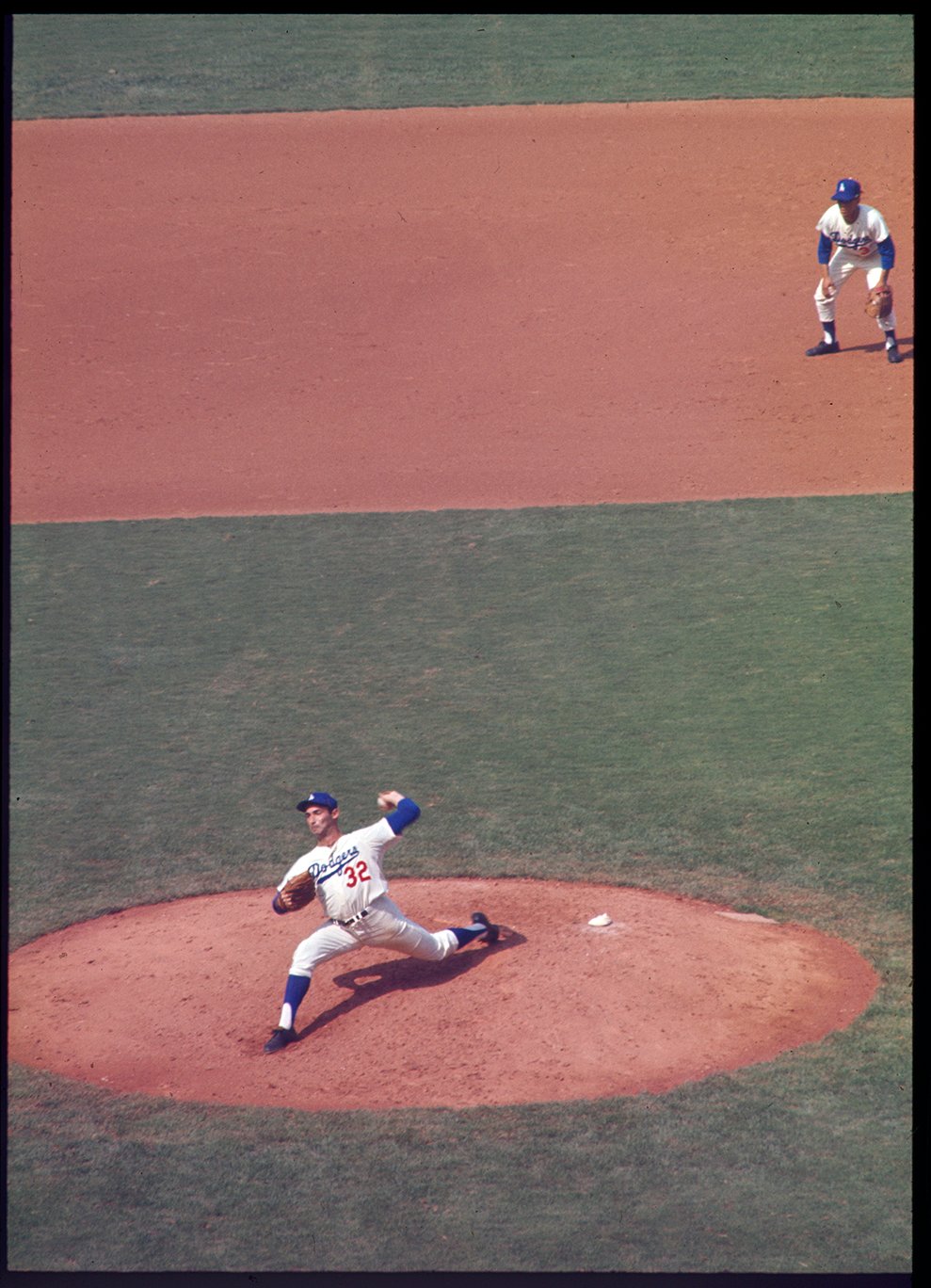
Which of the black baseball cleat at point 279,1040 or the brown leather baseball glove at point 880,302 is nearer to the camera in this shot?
the black baseball cleat at point 279,1040

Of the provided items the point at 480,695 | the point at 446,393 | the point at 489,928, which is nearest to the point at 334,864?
the point at 489,928

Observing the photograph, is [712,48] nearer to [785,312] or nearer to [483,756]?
[785,312]

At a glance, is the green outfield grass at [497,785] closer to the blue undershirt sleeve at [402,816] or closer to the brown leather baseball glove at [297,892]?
the brown leather baseball glove at [297,892]

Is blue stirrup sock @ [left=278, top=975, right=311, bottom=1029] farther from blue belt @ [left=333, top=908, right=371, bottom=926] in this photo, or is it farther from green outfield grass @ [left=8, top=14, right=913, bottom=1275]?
green outfield grass @ [left=8, top=14, right=913, bottom=1275]

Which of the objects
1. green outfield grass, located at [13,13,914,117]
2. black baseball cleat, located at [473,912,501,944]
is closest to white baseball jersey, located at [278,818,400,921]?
black baseball cleat, located at [473,912,501,944]

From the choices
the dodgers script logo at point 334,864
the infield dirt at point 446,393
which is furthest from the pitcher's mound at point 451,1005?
the dodgers script logo at point 334,864

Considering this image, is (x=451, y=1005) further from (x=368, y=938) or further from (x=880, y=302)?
(x=880, y=302)

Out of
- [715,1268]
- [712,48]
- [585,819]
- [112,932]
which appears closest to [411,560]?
[585,819]
